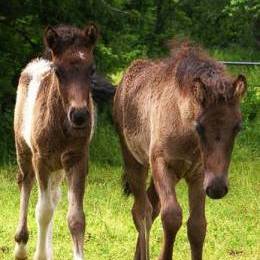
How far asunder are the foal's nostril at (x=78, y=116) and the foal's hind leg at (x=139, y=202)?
4.36ft


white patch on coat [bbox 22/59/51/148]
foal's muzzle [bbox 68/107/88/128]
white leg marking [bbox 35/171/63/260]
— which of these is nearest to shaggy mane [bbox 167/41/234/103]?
foal's muzzle [bbox 68/107/88/128]

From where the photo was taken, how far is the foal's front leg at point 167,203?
6.53 m

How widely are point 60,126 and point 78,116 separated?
0.75m

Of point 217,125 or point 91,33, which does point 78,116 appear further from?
point 217,125

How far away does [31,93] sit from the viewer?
8406 millimetres

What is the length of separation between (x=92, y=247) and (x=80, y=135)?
1746 millimetres

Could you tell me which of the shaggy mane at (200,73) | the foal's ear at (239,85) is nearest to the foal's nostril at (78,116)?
the shaggy mane at (200,73)

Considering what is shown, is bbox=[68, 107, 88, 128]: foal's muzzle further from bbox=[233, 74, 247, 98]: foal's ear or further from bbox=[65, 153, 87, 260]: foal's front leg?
bbox=[233, 74, 247, 98]: foal's ear

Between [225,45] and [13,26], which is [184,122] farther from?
[225,45]

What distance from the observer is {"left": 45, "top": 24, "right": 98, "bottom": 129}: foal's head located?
690 cm

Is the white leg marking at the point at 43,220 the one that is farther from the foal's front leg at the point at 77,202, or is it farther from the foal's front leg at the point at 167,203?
the foal's front leg at the point at 167,203

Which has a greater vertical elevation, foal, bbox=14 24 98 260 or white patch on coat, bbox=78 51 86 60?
white patch on coat, bbox=78 51 86 60

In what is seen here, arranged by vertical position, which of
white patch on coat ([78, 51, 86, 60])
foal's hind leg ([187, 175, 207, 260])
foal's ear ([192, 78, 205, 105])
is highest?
white patch on coat ([78, 51, 86, 60])

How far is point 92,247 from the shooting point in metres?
8.74
